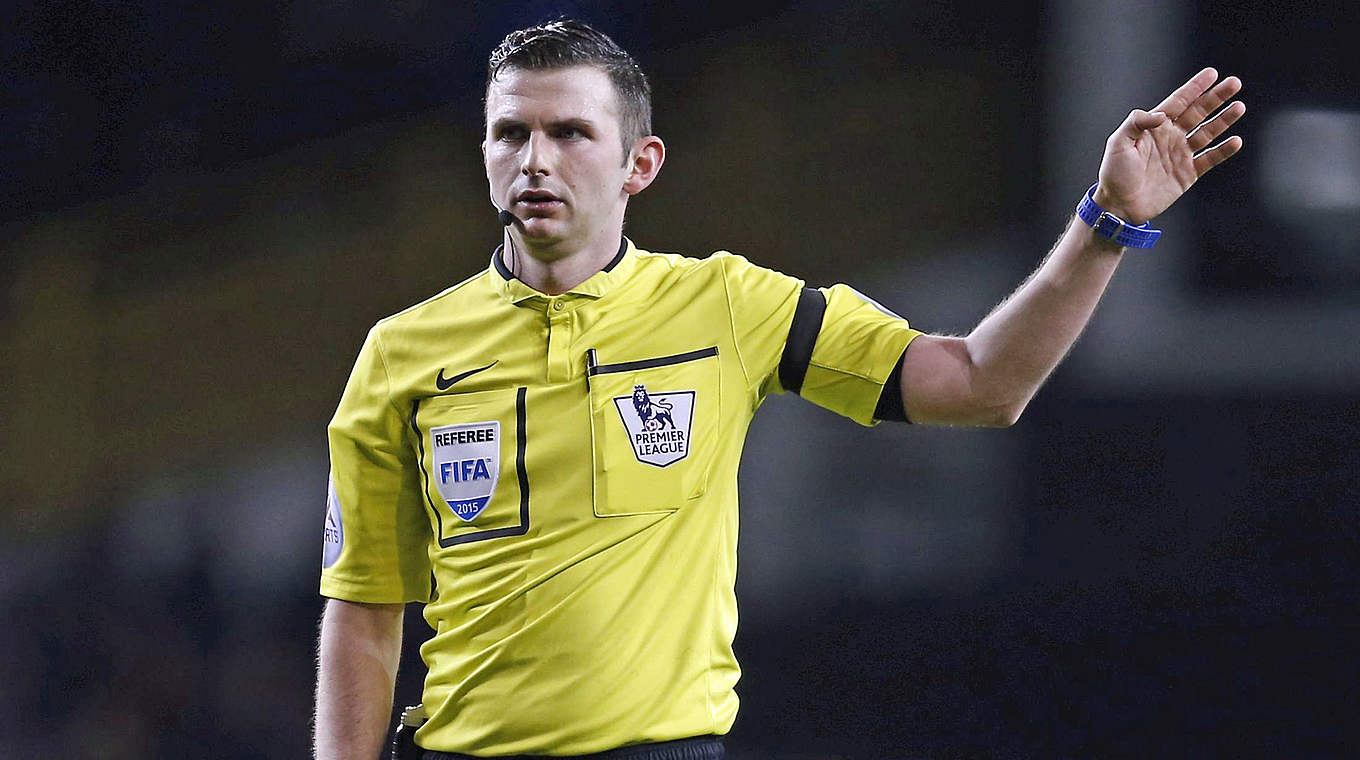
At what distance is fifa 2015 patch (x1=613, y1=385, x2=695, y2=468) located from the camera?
1.33 m

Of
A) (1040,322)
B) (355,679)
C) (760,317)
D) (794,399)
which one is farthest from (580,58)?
(794,399)

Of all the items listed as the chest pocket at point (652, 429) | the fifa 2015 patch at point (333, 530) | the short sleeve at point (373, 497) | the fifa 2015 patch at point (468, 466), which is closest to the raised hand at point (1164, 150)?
the chest pocket at point (652, 429)

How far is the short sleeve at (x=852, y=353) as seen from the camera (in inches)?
52.5

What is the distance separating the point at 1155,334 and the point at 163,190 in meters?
2.23

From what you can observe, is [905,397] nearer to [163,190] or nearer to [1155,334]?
[1155,334]

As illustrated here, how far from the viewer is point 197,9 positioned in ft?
9.62

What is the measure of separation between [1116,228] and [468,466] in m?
0.69

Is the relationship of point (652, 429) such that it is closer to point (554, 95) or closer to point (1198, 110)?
point (554, 95)

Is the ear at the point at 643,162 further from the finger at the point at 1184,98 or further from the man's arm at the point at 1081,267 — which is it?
the finger at the point at 1184,98

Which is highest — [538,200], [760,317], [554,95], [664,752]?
[554,95]

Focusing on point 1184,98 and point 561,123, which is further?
point 561,123

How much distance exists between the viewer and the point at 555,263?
1.41 m

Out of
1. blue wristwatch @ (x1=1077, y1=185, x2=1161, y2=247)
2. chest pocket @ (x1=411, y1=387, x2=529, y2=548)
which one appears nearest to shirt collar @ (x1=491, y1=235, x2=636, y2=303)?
chest pocket @ (x1=411, y1=387, x2=529, y2=548)

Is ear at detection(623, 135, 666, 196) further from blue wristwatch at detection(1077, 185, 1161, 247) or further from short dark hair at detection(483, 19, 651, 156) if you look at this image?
blue wristwatch at detection(1077, 185, 1161, 247)
